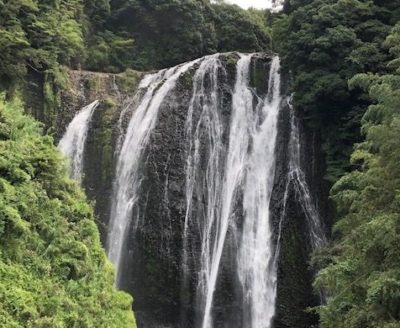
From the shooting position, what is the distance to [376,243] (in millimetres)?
8445

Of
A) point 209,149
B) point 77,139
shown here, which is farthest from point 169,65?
point 209,149

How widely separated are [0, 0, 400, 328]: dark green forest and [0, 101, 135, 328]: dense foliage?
0.07 ft

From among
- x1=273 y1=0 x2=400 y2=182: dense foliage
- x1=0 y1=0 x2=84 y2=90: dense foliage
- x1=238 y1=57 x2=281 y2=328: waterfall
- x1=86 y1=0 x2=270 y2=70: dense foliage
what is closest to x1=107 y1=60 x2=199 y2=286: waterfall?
x1=238 y1=57 x2=281 y2=328: waterfall

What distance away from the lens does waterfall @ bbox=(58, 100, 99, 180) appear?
18938 mm

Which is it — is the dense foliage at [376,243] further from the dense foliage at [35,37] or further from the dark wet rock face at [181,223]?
the dense foliage at [35,37]

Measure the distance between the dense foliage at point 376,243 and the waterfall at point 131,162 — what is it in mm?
8439

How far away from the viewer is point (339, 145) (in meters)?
17.3

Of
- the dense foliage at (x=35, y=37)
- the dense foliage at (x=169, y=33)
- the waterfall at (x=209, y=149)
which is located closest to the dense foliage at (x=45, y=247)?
the waterfall at (x=209, y=149)

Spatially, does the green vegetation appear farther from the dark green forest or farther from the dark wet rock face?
the dark wet rock face

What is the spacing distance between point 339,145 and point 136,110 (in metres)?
7.64

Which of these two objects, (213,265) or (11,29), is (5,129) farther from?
(11,29)

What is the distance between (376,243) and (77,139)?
44.6ft

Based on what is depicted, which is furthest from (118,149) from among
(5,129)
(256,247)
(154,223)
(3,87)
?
(5,129)

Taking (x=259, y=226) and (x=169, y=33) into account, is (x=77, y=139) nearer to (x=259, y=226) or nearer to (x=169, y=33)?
(x=259, y=226)
